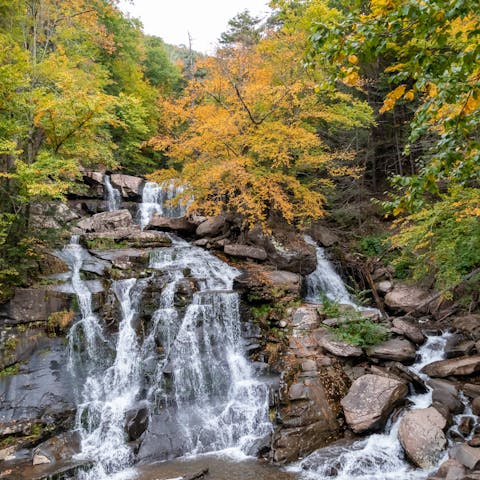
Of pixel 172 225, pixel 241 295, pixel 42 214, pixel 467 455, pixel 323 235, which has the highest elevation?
pixel 172 225

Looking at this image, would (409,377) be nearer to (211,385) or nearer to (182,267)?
(211,385)

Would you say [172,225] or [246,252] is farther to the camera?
[172,225]

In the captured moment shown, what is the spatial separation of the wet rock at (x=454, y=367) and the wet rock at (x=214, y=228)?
876cm

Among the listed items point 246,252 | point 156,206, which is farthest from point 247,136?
point 156,206

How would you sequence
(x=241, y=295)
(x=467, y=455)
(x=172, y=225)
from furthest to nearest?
(x=172, y=225), (x=241, y=295), (x=467, y=455)

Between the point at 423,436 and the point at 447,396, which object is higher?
the point at 447,396

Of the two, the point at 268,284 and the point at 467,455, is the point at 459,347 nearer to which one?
the point at 467,455

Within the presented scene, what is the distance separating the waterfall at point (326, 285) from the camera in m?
13.4

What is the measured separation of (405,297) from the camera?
11969 mm

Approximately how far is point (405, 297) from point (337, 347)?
4200 mm

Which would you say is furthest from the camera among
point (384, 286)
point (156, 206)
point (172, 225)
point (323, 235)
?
point (156, 206)

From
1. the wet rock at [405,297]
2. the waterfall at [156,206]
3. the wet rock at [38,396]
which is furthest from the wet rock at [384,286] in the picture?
the wet rock at [38,396]

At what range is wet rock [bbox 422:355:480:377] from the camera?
320 inches

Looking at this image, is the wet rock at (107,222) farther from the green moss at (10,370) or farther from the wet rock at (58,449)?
the wet rock at (58,449)
